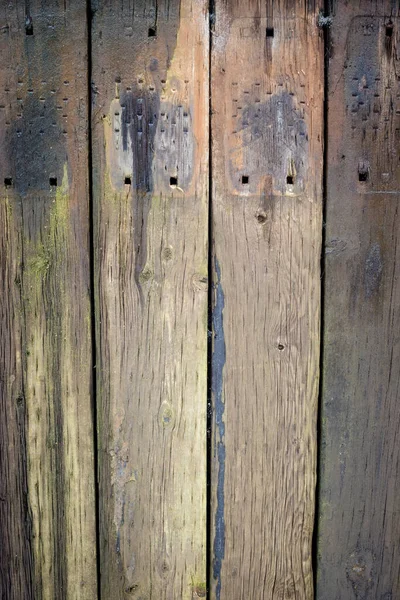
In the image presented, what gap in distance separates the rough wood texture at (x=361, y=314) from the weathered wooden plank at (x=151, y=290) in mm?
273

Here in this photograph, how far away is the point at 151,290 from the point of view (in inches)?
42.7

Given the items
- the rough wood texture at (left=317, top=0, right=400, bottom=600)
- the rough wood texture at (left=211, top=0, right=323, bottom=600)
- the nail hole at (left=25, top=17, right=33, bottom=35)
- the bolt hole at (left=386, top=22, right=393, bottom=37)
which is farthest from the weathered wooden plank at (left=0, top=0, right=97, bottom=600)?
the bolt hole at (left=386, top=22, right=393, bottom=37)

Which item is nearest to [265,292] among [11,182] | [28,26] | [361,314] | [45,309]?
[361,314]

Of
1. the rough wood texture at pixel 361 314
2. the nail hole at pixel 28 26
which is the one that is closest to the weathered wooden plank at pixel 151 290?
the nail hole at pixel 28 26

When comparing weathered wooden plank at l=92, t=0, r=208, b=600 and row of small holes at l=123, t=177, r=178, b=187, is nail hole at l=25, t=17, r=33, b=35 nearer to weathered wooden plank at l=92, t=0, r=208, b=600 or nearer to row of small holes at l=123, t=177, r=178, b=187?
weathered wooden plank at l=92, t=0, r=208, b=600

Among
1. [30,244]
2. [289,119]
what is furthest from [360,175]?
[30,244]

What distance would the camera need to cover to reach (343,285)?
108 cm

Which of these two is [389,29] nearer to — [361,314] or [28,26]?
[361,314]

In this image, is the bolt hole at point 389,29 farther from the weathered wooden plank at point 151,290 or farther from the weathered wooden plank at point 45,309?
the weathered wooden plank at point 45,309

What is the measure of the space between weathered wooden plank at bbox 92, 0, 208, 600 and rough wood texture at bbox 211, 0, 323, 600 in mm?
46

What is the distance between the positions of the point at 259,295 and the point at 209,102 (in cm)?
41

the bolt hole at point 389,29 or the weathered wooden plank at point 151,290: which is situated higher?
the bolt hole at point 389,29

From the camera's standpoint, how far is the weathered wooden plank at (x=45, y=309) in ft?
3.45

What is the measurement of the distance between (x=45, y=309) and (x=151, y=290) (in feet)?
0.78
